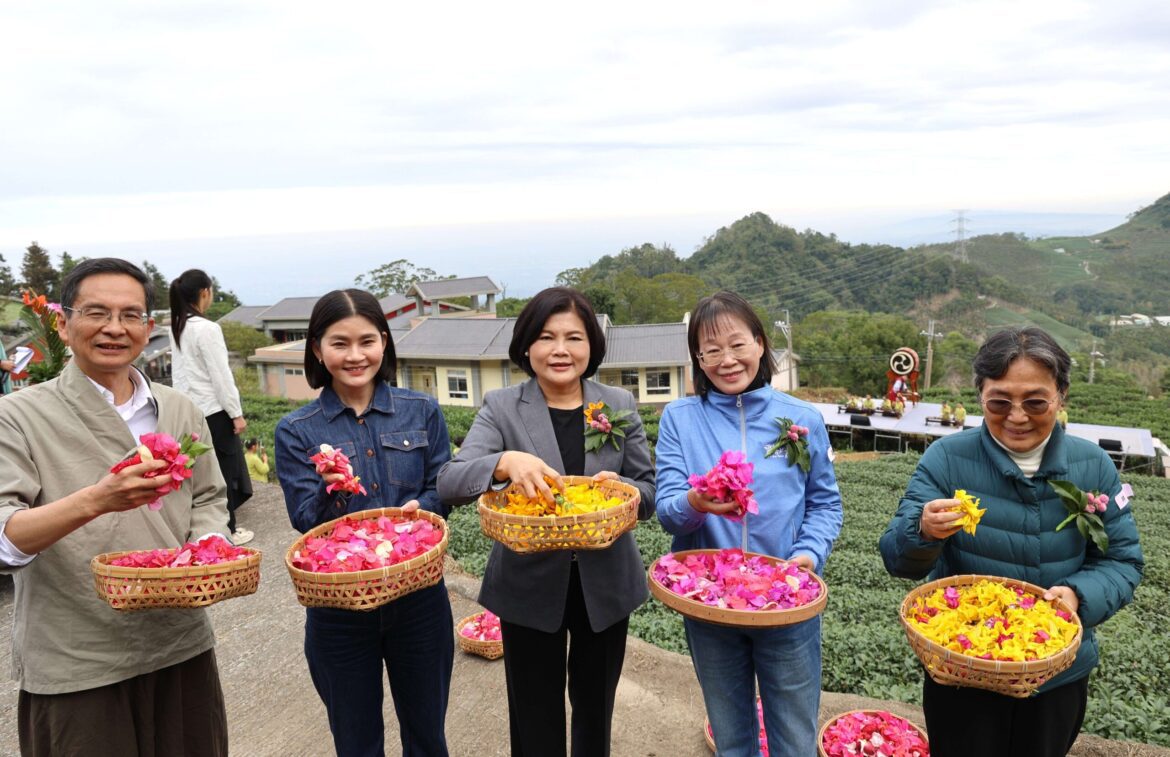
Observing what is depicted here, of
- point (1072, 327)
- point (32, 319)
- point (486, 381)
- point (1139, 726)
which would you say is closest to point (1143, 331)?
point (1072, 327)

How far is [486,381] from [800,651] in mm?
25932

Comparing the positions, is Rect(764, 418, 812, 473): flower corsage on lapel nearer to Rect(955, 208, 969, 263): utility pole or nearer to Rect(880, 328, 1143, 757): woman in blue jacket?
Rect(880, 328, 1143, 757): woman in blue jacket

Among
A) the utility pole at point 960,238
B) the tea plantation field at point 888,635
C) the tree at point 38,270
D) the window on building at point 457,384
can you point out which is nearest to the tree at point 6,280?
the tree at point 38,270

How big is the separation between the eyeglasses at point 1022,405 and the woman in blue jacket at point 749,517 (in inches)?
22.1

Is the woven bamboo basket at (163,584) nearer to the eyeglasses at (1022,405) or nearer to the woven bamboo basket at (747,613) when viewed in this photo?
the woven bamboo basket at (747,613)

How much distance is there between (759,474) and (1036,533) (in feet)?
2.95

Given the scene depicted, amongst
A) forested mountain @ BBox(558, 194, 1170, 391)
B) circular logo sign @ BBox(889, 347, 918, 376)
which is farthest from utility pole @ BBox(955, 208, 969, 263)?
circular logo sign @ BBox(889, 347, 918, 376)

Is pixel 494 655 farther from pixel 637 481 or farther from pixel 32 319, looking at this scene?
pixel 32 319

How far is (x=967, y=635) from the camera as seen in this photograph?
2082 mm

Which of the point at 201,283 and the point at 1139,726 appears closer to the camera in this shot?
the point at 1139,726

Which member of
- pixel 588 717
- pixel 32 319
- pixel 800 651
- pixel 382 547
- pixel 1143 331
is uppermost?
pixel 32 319

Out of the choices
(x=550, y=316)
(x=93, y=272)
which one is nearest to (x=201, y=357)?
(x=93, y=272)

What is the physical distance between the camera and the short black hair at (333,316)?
2549mm

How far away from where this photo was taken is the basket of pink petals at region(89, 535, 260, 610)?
198cm
